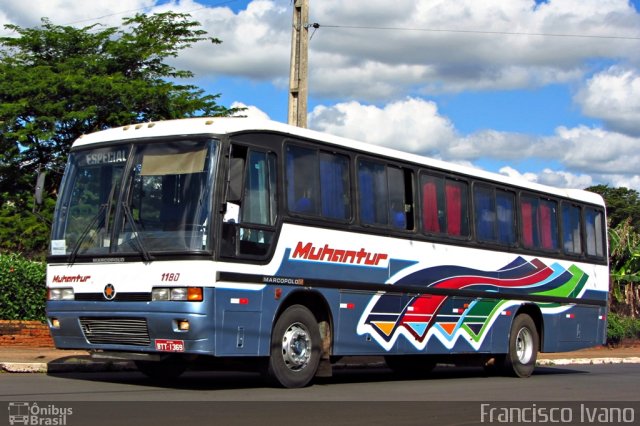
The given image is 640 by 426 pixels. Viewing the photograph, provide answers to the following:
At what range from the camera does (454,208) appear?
53.6 feet

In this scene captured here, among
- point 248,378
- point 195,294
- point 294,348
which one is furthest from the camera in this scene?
point 248,378

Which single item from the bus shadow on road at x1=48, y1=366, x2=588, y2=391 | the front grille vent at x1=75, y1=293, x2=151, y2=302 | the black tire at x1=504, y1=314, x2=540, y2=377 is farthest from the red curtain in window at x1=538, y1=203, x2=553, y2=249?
the front grille vent at x1=75, y1=293, x2=151, y2=302

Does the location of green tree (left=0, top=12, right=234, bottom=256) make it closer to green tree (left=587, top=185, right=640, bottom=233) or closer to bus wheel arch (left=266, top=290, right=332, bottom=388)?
bus wheel arch (left=266, top=290, right=332, bottom=388)

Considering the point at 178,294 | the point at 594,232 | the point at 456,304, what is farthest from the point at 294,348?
the point at 594,232

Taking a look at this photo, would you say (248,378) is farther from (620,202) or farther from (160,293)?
(620,202)

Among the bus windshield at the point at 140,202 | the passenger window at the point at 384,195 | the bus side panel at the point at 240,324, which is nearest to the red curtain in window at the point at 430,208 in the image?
the passenger window at the point at 384,195

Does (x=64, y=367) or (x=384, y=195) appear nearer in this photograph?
(x=64, y=367)

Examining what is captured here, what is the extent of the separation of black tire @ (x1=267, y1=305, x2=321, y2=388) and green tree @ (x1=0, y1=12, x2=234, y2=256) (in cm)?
1502

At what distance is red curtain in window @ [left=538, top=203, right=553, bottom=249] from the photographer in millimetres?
18703

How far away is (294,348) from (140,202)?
2.69 metres

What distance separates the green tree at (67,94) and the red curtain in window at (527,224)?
13.4 metres

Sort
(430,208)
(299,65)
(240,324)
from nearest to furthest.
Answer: (240,324) < (430,208) < (299,65)
